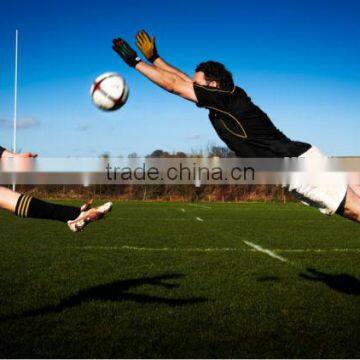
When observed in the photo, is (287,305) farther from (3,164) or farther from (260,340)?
(3,164)

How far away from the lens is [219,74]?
489cm

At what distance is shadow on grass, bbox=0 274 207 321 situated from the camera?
5.00 meters

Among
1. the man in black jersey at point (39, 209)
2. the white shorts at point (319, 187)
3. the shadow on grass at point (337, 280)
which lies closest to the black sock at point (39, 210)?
the man in black jersey at point (39, 209)

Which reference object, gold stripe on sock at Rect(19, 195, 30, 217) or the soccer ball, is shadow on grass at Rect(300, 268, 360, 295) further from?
gold stripe on sock at Rect(19, 195, 30, 217)

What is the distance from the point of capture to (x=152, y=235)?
499 inches

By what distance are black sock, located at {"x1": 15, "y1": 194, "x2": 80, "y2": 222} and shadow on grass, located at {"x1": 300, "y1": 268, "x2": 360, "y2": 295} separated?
3.53 m

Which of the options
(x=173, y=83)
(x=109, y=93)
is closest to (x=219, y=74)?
(x=173, y=83)

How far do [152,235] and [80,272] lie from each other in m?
5.51

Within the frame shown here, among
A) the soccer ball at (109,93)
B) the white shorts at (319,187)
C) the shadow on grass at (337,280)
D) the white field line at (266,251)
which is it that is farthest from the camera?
the white field line at (266,251)

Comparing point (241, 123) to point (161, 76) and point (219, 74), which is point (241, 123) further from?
point (161, 76)

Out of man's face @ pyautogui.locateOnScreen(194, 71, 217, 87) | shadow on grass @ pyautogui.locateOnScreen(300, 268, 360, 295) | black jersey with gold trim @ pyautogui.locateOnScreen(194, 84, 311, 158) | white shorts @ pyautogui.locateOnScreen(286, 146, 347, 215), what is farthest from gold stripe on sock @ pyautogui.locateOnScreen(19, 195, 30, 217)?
shadow on grass @ pyautogui.locateOnScreen(300, 268, 360, 295)

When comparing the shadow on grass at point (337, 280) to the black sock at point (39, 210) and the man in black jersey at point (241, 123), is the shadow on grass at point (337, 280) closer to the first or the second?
the man in black jersey at point (241, 123)

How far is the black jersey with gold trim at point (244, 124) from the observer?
4863 mm

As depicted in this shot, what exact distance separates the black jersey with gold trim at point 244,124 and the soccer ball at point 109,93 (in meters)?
1.45
